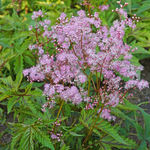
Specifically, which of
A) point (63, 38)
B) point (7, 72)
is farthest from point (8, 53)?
point (63, 38)

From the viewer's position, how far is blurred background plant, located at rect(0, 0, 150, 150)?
1620 millimetres

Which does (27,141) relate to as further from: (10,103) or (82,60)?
(82,60)

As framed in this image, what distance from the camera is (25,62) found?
8.83 feet

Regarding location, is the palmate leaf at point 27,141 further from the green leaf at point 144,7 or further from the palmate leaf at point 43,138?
the green leaf at point 144,7

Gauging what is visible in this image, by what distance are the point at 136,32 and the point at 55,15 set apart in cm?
100

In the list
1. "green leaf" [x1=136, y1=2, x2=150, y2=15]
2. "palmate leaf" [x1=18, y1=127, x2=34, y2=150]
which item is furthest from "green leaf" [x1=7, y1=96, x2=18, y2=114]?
"green leaf" [x1=136, y1=2, x2=150, y2=15]

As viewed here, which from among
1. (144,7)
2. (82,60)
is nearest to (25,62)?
(82,60)

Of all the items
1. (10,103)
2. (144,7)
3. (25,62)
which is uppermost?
(144,7)

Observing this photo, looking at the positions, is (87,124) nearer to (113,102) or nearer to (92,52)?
(113,102)

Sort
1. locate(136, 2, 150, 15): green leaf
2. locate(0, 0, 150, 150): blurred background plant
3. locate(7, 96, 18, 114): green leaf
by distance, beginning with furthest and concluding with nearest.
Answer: locate(136, 2, 150, 15): green leaf
locate(0, 0, 150, 150): blurred background plant
locate(7, 96, 18, 114): green leaf

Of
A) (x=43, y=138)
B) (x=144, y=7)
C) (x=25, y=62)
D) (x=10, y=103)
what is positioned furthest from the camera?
(x=144, y=7)

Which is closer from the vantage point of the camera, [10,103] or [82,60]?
[82,60]

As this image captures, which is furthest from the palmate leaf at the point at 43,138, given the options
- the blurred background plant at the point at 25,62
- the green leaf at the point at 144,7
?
the green leaf at the point at 144,7

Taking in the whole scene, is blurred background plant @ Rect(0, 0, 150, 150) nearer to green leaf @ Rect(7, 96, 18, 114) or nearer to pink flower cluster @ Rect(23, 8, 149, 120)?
green leaf @ Rect(7, 96, 18, 114)
